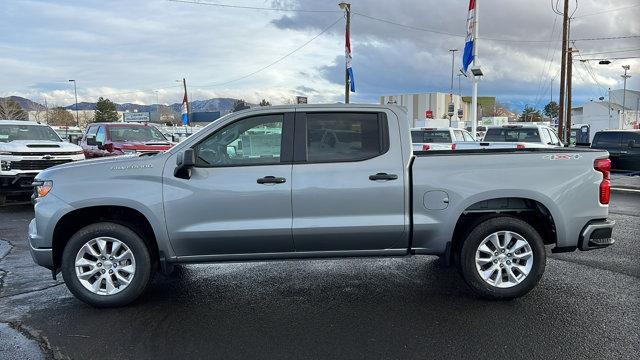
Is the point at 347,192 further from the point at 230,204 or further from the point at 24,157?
the point at 24,157

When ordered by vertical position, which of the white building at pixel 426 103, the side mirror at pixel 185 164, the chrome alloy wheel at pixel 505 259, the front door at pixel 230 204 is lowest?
the chrome alloy wheel at pixel 505 259

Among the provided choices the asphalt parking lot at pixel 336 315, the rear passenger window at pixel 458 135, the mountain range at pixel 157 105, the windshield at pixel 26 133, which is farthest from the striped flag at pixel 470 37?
the mountain range at pixel 157 105

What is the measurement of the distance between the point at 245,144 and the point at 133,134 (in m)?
10.1

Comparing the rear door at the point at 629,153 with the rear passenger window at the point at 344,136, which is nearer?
the rear passenger window at the point at 344,136

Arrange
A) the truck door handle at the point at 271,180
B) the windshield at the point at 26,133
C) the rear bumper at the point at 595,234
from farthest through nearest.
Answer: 1. the windshield at the point at 26,133
2. the rear bumper at the point at 595,234
3. the truck door handle at the point at 271,180

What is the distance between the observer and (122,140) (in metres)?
13.6

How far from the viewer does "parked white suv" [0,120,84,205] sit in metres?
11.1

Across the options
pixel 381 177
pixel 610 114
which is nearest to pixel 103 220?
pixel 381 177

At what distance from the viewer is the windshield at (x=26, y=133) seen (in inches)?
490

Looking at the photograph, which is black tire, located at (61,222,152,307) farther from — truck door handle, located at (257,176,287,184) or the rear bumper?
the rear bumper

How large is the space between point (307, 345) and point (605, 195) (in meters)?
3.28

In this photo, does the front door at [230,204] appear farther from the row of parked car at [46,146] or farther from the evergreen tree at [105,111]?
Answer: the evergreen tree at [105,111]

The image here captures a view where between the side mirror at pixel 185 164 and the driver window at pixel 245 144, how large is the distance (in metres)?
0.14

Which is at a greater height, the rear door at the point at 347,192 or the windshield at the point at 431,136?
the windshield at the point at 431,136
